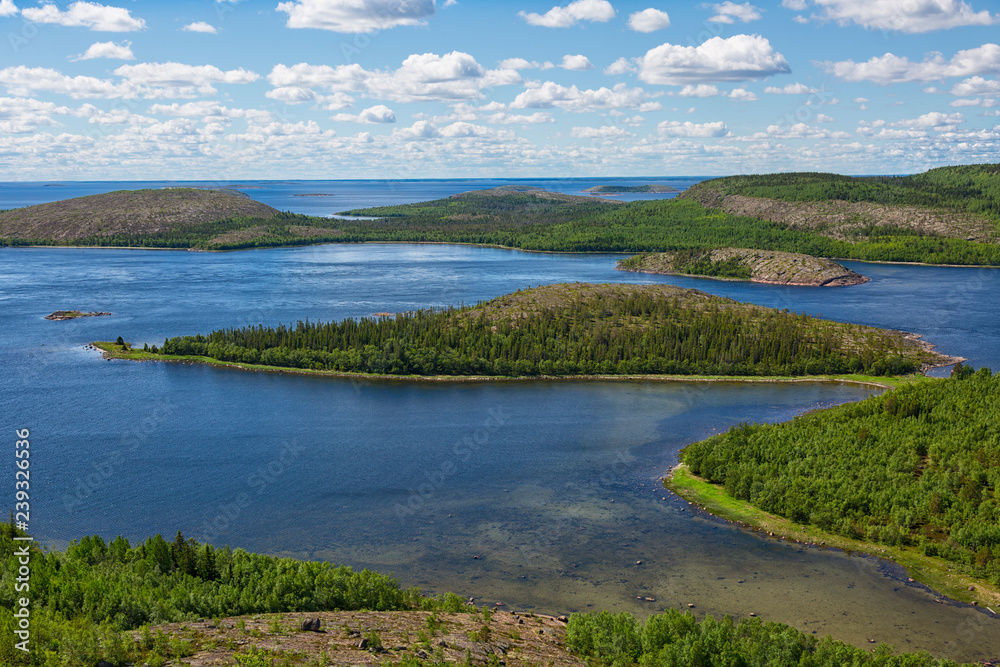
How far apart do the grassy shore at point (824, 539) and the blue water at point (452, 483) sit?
6.15 ft

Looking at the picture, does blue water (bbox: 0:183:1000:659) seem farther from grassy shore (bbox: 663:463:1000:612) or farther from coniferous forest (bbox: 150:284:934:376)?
coniferous forest (bbox: 150:284:934:376)

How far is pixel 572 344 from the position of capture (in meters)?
133

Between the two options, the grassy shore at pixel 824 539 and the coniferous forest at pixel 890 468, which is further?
the coniferous forest at pixel 890 468

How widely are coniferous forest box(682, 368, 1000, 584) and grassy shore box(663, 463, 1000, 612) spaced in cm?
81

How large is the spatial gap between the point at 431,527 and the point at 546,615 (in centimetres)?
1683

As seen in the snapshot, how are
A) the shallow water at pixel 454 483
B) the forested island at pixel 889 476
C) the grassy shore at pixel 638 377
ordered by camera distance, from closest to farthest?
the shallow water at pixel 454 483 < the forested island at pixel 889 476 < the grassy shore at pixel 638 377

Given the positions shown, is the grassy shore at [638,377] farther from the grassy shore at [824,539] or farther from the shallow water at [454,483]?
the grassy shore at [824,539]

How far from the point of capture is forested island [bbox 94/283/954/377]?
4865 inches

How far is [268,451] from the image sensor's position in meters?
87.4

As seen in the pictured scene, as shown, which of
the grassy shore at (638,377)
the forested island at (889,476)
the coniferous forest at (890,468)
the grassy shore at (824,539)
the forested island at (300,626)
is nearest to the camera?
the forested island at (300,626)

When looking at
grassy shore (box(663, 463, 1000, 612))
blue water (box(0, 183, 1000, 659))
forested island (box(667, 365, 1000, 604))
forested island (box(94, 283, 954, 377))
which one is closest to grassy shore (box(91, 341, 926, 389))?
forested island (box(94, 283, 954, 377))

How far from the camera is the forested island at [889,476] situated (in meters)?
62.6

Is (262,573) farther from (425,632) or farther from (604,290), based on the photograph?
(604,290)

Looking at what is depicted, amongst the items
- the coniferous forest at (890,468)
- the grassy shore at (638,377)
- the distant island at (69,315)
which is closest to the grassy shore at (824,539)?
the coniferous forest at (890,468)
